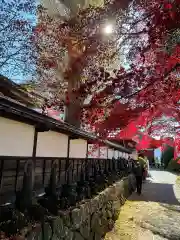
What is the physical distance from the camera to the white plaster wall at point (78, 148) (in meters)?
9.57

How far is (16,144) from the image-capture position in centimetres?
574

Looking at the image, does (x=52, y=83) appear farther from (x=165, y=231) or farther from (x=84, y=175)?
(x=165, y=231)

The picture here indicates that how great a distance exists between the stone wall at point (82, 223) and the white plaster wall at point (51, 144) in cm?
164

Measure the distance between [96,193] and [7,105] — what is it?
18.4ft

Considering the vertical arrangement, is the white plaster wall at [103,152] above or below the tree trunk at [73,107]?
below

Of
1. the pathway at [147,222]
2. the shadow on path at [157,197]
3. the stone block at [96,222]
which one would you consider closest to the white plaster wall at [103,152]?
the pathway at [147,222]

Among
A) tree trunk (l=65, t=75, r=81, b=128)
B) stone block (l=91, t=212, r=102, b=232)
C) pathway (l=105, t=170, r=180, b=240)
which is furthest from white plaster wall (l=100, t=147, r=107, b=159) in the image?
stone block (l=91, t=212, r=102, b=232)

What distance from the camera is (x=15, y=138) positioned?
18.6 ft

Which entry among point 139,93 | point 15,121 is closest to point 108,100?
point 139,93

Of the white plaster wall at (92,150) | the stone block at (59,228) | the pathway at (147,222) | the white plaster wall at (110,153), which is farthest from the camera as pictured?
the white plaster wall at (110,153)

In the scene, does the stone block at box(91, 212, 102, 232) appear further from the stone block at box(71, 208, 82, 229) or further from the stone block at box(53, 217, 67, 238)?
the stone block at box(53, 217, 67, 238)

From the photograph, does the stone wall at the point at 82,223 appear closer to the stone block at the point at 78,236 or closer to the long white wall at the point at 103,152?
the stone block at the point at 78,236

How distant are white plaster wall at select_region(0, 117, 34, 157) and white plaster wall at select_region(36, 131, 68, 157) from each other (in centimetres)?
50

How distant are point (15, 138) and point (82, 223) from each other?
2.91 metres
